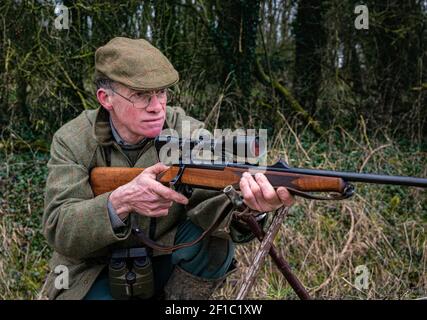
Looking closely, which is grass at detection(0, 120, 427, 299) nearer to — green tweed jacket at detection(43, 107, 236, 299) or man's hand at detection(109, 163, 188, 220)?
green tweed jacket at detection(43, 107, 236, 299)

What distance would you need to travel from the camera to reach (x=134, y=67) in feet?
10.1

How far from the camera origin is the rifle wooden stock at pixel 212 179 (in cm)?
246

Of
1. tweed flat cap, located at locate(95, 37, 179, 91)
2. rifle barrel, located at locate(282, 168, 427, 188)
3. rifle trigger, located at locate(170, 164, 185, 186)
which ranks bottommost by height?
rifle trigger, located at locate(170, 164, 185, 186)

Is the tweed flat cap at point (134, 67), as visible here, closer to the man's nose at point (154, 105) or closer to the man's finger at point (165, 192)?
the man's nose at point (154, 105)

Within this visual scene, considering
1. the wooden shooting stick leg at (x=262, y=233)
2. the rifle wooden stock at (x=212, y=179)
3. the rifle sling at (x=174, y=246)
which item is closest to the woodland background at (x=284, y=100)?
the wooden shooting stick leg at (x=262, y=233)

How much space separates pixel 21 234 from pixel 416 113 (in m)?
5.10

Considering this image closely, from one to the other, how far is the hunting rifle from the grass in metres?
1.53

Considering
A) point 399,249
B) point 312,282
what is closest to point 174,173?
point 312,282

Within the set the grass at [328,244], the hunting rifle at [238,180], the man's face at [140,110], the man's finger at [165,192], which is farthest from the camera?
the grass at [328,244]

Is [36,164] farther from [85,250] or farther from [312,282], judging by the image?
[85,250]

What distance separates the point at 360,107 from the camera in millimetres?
8305

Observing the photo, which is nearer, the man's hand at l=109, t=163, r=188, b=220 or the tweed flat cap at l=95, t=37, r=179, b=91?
the man's hand at l=109, t=163, r=188, b=220

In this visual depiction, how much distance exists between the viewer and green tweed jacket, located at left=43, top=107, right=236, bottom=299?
303 centimetres

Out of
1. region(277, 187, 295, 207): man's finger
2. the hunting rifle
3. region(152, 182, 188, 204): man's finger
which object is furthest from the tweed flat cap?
region(277, 187, 295, 207): man's finger
